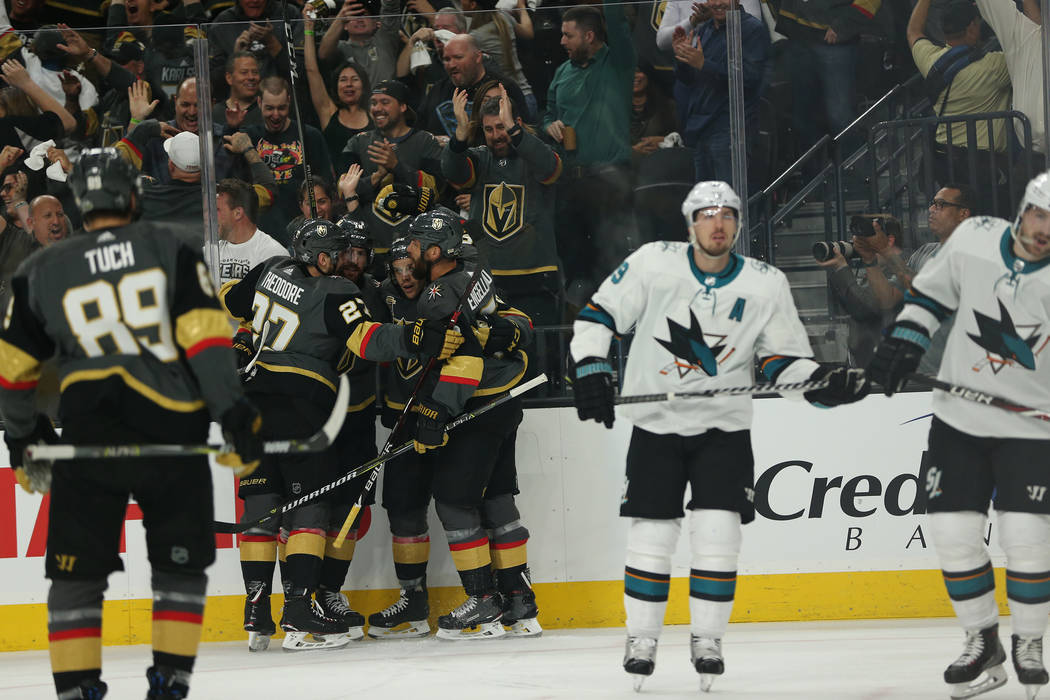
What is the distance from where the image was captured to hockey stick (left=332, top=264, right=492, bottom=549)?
4918 mm

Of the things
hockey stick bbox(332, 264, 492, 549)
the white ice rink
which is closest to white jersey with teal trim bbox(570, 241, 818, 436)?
the white ice rink

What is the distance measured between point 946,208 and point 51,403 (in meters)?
3.58

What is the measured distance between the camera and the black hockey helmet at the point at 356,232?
508cm

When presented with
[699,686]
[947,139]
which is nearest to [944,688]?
[699,686]

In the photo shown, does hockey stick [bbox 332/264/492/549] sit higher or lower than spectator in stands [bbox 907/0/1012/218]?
lower

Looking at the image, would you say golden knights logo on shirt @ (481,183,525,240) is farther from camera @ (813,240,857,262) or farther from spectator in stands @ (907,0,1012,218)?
spectator in stands @ (907,0,1012,218)

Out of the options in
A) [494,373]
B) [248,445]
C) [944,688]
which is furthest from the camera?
[494,373]

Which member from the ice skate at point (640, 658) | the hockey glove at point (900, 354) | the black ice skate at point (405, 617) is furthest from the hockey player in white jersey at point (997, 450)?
the black ice skate at point (405, 617)

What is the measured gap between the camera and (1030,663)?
3480 millimetres

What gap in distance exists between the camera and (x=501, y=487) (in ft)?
16.7

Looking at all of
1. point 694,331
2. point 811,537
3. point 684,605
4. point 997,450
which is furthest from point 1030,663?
point 684,605

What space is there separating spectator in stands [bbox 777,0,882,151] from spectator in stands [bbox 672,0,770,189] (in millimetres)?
153

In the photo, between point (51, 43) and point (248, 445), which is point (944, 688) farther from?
point (51, 43)

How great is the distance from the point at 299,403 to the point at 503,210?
3.79 feet
